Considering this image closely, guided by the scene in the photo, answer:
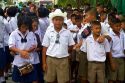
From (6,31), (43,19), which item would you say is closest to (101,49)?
(43,19)

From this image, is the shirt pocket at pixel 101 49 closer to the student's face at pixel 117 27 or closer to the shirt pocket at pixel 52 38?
the student's face at pixel 117 27

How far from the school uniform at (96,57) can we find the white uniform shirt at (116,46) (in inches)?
11.7

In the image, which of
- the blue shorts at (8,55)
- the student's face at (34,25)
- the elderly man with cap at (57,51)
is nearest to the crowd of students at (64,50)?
the elderly man with cap at (57,51)

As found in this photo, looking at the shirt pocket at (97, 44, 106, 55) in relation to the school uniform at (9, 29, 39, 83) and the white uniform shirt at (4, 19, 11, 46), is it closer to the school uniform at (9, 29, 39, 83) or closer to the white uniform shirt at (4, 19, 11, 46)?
the school uniform at (9, 29, 39, 83)

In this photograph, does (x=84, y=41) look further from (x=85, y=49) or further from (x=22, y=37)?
(x=22, y=37)

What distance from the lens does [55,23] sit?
6.92 m

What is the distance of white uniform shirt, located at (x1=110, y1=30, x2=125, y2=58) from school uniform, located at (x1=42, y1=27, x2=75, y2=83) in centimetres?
94

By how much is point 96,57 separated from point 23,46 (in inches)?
55.8

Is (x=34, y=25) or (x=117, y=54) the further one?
(x=34, y=25)

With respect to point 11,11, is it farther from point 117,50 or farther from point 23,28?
point 117,50

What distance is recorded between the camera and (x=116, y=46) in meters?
7.41

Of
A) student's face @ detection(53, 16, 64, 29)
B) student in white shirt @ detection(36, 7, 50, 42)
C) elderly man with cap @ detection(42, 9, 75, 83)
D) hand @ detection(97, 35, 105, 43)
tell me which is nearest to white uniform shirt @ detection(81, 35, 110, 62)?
hand @ detection(97, 35, 105, 43)

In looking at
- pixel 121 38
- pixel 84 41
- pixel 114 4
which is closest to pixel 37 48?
pixel 84 41

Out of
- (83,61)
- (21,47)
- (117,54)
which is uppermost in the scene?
(21,47)
